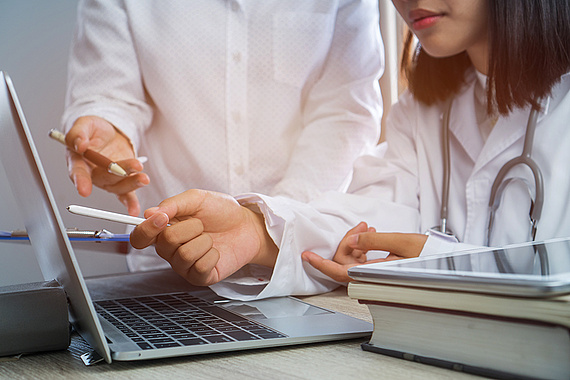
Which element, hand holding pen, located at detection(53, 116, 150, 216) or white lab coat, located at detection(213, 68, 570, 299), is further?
hand holding pen, located at detection(53, 116, 150, 216)

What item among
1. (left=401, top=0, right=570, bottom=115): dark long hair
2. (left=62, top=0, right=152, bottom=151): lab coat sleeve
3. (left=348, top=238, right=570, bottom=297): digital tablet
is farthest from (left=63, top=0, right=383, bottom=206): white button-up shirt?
(left=348, top=238, right=570, bottom=297): digital tablet

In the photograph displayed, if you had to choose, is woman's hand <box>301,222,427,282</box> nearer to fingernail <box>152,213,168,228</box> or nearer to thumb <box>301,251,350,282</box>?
thumb <box>301,251,350,282</box>

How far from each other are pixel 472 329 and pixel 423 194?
0.64m

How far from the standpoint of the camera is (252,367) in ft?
1.24

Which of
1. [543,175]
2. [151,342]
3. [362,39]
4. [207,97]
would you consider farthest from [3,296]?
[362,39]

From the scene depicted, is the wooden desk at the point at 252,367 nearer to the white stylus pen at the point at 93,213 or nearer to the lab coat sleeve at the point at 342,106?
the white stylus pen at the point at 93,213

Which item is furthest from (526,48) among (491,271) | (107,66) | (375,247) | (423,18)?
(107,66)

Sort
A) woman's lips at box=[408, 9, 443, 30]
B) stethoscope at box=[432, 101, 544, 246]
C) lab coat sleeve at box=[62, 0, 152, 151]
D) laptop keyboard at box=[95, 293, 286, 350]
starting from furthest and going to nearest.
Answer: lab coat sleeve at box=[62, 0, 152, 151], woman's lips at box=[408, 9, 443, 30], stethoscope at box=[432, 101, 544, 246], laptop keyboard at box=[95, 293, 286, 350]

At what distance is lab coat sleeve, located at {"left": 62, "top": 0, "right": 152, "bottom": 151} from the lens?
1183mm

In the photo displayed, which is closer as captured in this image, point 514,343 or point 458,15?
point 514,343

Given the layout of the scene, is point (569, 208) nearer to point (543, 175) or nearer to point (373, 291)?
point (543, 175)

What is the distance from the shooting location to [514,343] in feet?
1.08

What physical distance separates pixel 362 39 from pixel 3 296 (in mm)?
1017

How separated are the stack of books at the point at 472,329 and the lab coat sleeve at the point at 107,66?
0.88 meters
